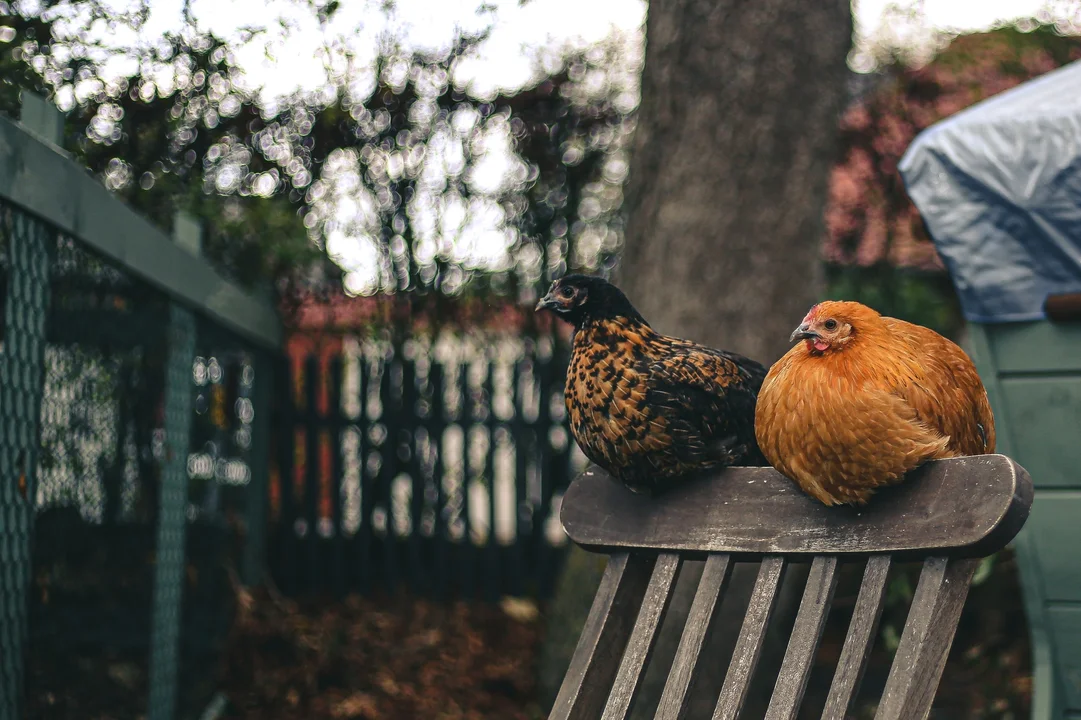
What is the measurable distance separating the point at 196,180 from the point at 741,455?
2.91 meters

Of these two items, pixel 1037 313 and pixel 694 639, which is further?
pixel 1037 313

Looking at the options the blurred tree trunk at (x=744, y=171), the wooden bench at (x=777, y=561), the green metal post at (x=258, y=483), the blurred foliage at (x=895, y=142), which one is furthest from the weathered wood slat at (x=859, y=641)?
the blurred foliage at (x=895, y=142)

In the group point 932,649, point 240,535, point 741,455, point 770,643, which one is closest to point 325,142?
point 240,535

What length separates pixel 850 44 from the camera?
386 cm

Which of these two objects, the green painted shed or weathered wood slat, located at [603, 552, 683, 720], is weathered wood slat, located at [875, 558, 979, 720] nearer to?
weathered wood slat, located at [603, 552, 683, 720]

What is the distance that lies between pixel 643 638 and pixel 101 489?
1.95 metres

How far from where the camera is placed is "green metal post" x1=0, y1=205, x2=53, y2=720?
2.08m

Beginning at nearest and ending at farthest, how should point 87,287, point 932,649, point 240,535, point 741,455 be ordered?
point 932,649, point 741,455, point 87,287, point 240,535

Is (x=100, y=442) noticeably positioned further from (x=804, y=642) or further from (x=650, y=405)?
(x=804, y=642)

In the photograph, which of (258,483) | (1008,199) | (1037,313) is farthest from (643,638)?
(258,483)

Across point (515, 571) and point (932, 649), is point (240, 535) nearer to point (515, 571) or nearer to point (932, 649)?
point (515, 571)

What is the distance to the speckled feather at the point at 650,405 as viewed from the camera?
1.58m

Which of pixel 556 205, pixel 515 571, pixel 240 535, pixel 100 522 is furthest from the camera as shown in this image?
pixel 556 205

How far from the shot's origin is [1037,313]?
231 centimetres
